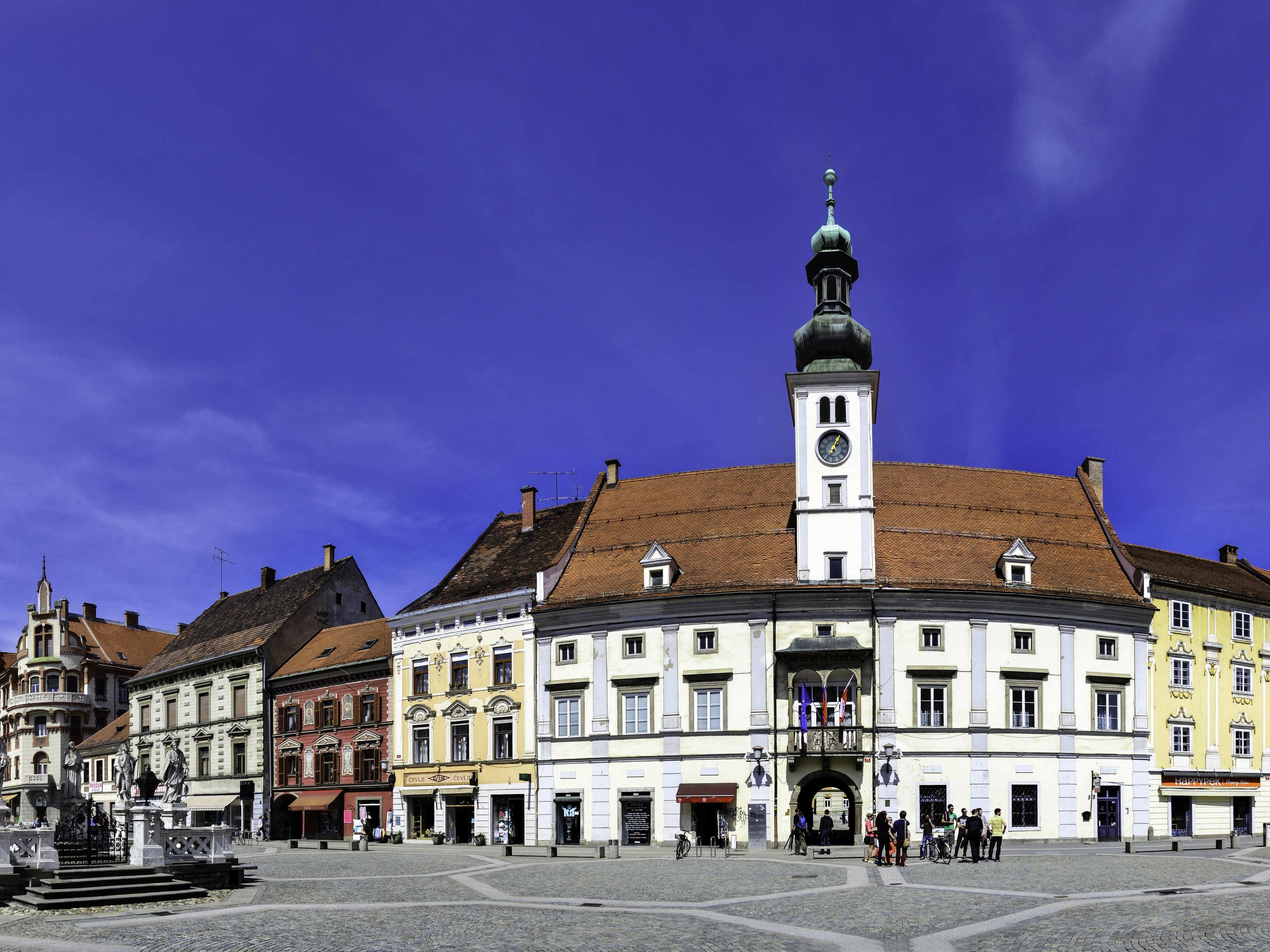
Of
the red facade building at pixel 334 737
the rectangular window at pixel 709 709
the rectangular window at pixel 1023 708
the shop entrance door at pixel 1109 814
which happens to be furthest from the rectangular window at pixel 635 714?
the shop entrance door at pixel 1109 814

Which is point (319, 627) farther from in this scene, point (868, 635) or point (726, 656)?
point (868, 635)

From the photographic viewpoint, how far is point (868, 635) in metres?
48.7

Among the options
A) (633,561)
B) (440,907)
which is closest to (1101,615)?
(633,561)

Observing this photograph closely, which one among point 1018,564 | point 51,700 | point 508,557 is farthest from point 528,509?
point 51,700

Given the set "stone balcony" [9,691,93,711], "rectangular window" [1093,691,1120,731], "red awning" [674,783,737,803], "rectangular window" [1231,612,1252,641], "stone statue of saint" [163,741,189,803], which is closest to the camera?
"stone statue of saint" [163,741,189,803]

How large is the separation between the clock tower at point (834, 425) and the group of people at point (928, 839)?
11.2 m

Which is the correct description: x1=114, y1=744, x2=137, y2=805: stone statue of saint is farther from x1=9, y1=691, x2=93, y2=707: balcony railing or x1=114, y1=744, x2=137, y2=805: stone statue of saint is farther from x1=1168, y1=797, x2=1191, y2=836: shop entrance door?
x1=9, y1=691, x2=93, y2=707: balcony railing

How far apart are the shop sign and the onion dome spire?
20648mm

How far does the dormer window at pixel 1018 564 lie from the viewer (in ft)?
164

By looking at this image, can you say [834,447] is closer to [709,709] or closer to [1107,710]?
[709,709]

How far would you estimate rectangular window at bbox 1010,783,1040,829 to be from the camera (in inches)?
1889

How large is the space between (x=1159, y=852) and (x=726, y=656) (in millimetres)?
16371

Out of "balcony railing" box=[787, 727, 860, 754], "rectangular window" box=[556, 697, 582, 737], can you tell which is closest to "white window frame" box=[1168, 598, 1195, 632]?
"balcony railing" box=[787, 727, 860, 754]

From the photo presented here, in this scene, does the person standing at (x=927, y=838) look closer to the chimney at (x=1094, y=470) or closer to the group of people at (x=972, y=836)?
the group of people at (x=972, y=836)
